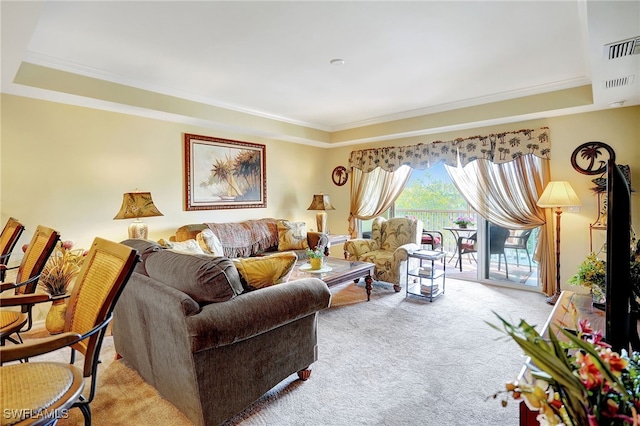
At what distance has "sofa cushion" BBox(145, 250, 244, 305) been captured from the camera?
1.76m

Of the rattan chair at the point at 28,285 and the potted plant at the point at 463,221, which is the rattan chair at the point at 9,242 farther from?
the potted plant at the point at 463,221

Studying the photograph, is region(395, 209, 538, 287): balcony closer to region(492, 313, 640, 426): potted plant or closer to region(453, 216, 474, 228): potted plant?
region(453, 216, 474, 228): potted plant

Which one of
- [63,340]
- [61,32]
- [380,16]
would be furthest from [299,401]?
[61,32]

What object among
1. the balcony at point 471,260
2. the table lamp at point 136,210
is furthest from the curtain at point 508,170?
the table lamp at point 136,210

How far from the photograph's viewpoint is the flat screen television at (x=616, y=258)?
0.85m

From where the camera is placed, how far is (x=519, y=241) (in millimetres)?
4590

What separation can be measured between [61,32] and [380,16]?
249 centimetres

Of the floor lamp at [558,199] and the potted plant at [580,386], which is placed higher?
the floor lamp at [558,199]

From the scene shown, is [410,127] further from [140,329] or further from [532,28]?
[140,329]

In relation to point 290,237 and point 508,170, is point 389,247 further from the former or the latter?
point 508,170

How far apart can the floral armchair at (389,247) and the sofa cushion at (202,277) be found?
2.80 metres

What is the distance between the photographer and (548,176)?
4219mm

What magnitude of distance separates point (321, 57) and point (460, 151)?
2.86m

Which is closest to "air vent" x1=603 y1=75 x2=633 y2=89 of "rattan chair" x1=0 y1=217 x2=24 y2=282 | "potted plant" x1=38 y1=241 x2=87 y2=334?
"rattan chair" x1=0 y1=217 x2=24 y2=282
